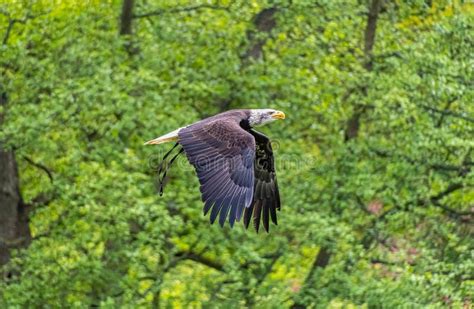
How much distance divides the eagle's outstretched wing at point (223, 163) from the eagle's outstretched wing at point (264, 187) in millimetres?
850

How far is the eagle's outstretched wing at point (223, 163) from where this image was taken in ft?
28.6

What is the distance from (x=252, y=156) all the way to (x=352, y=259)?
3.70m

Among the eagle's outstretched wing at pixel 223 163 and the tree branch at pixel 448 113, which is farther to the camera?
the tree branch at pixel 448 113

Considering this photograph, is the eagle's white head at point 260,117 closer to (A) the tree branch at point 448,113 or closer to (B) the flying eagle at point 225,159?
(B) the flying eagle at point 225,159

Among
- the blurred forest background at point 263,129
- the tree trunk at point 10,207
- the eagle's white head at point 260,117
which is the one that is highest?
the eagle's white head at point 260,117

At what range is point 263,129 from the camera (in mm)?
13383

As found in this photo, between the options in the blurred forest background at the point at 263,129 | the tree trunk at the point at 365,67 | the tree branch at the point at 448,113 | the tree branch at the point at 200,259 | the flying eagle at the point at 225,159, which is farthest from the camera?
the tree trunk at the point at 365,67

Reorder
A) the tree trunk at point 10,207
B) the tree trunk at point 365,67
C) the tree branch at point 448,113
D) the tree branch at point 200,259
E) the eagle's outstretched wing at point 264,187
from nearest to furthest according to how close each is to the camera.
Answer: the eagle's outstretched wing at point 264,187
the tree branch at point 200,259
the tree branch at point 448,113
the tree trunk at point 365,67
the tree trunk at point 10,207

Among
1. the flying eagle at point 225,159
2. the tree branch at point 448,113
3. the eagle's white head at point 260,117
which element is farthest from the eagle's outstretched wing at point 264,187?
the tree branch at point 448,113

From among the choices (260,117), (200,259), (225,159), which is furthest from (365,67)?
(225,159)

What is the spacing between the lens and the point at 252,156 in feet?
29.9

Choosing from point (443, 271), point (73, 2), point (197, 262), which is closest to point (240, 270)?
point (197, 262)

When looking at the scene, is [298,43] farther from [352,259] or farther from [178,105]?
[352,259]

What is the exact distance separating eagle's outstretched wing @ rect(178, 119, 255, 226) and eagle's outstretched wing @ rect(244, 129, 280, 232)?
2.79ft
